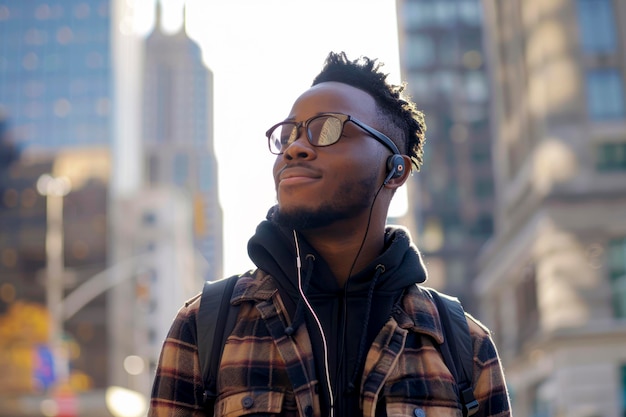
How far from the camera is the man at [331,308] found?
3172 mm

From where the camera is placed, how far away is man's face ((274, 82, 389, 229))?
10.9 ft

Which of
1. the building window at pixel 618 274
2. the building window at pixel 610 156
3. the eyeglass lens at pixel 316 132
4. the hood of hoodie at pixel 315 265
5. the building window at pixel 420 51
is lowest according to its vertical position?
the hood of hoodie at pixel 315 265

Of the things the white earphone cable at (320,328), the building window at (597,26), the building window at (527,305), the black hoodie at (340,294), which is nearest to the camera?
the white earphone cable at (320,328)

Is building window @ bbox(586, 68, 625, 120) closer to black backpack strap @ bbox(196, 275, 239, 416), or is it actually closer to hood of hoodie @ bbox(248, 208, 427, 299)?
hood of hoodie @ bbox(248, 208, 427, 299)

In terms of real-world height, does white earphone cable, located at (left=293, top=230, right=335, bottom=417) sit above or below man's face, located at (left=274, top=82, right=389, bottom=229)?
below

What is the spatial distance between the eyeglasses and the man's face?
0.06 feet

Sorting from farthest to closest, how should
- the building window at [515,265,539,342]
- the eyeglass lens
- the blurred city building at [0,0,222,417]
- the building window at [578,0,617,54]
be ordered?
the blurred city building at [0,0,222,417], the building window at [515,265,539,342], the building window at [578,0,617,54], the eyeglass lens

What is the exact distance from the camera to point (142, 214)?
13662 cm

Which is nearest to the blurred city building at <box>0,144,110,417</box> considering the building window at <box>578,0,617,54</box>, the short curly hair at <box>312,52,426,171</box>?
the building window at <box>578,0,617,54</box>

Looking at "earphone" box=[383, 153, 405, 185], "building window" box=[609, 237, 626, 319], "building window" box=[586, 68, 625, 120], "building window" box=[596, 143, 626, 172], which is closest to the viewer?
"earphone" box=[383, 153, 405, 185]

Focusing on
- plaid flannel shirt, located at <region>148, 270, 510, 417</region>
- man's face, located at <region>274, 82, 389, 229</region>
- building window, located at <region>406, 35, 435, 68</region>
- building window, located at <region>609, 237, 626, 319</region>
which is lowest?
plaid flannel shirt, located at <region>148, 270, 510, 417</region>

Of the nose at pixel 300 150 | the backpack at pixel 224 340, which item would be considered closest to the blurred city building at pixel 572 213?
the backpack at pixel 224 340

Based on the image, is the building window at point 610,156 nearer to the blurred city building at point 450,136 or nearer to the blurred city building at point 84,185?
the blurred city building at point 450,136

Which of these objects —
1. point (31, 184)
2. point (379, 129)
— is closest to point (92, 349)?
point (31, 184)
